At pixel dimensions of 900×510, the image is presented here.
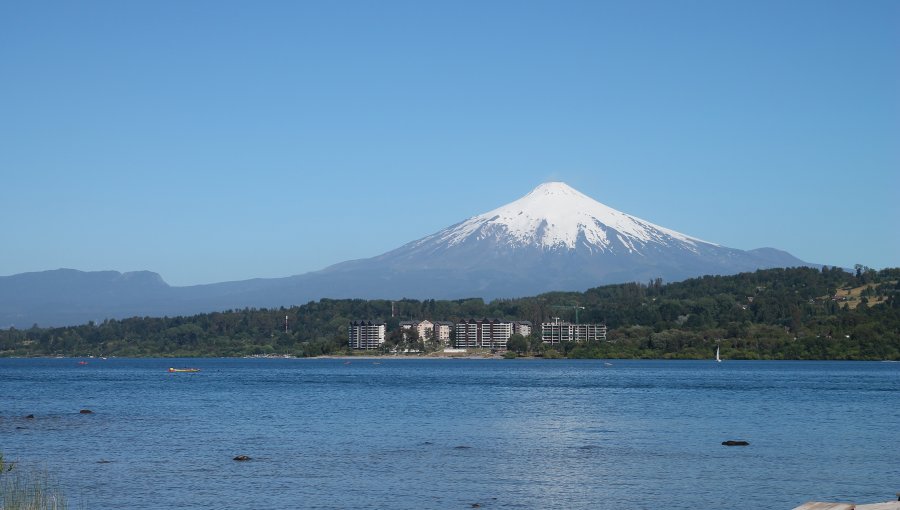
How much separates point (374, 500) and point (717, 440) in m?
21.1

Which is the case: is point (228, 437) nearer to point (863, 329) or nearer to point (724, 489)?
point (724, 489)

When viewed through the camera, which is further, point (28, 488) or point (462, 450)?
point (462, 450)

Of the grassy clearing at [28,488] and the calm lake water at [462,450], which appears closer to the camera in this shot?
the grassy clearing at [28,488]

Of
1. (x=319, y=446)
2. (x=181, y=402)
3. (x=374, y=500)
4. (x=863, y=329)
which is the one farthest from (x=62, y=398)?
(x=863, y=329)

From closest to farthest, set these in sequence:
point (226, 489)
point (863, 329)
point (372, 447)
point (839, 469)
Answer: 1. point (226, 489)
2. point (839, 469)
3. point (372, 447)
4. point (863, 329)

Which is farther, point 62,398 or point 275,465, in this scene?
point 62,398

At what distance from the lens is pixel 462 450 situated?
145 ft

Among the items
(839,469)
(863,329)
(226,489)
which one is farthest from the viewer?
(863,329)

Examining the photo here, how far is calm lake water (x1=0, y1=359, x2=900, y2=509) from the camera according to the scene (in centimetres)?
3284

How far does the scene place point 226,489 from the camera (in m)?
33.9

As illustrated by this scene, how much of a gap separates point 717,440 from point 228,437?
2113 cm

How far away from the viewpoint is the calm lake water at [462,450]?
32.8 metres

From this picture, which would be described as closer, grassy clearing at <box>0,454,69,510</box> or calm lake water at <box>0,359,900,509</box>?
grassy clearing at <box>0,454,69,510</box>

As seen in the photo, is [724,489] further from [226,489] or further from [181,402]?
[181,402]
